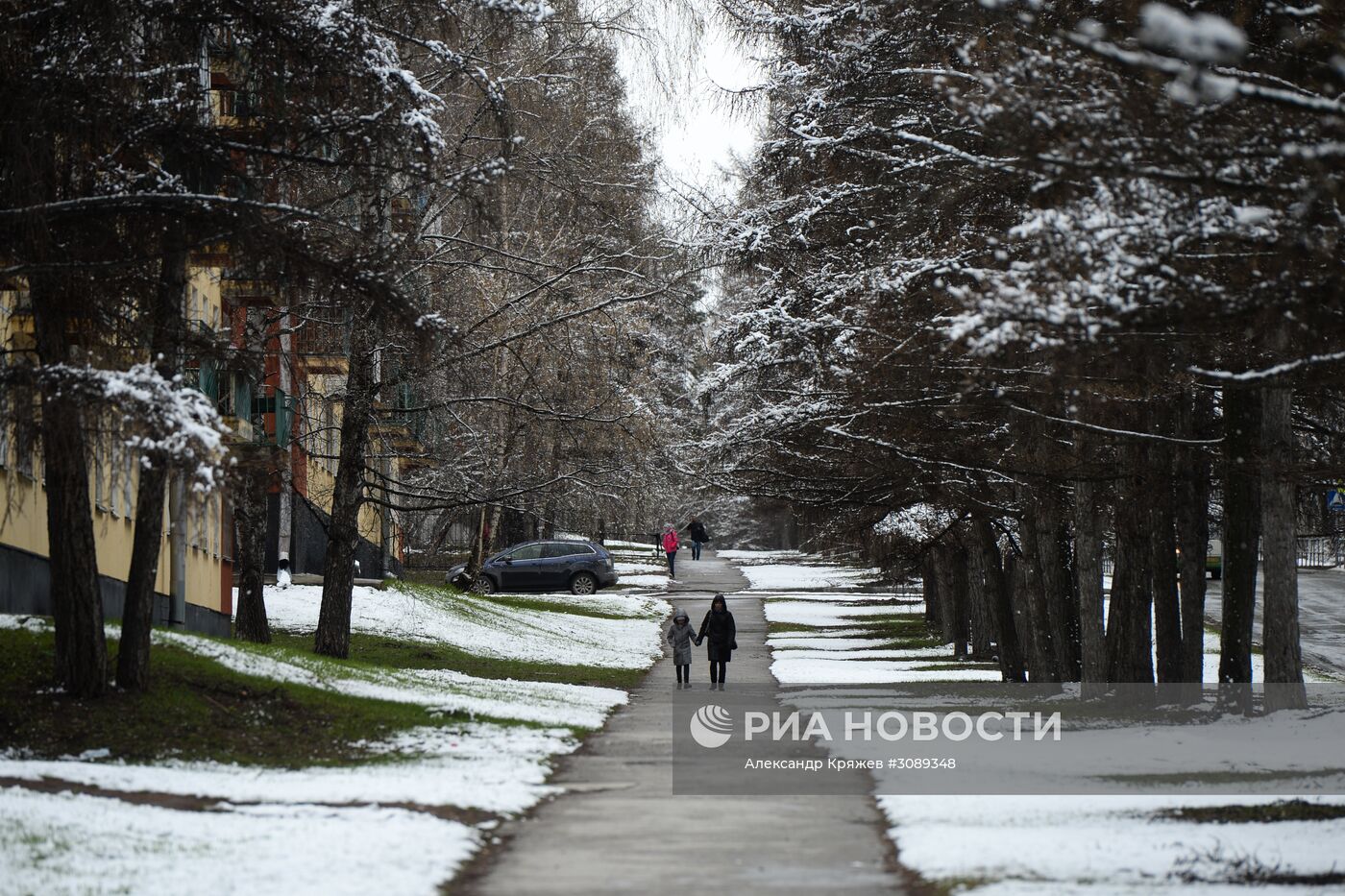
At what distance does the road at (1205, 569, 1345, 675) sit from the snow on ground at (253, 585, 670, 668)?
11034 mm

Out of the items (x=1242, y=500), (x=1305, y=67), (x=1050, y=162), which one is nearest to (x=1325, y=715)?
(x=1242, y=500)

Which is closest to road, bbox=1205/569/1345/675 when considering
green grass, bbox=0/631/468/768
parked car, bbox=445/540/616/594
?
green grass, bbox=0/631/468/768

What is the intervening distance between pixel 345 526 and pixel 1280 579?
39.2 feet

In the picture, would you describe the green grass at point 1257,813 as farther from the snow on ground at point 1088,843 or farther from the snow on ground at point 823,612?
A: the snow on ground at point 823,612

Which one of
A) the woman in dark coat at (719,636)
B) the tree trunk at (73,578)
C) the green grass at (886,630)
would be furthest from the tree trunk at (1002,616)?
the tree trunk at (73,578)

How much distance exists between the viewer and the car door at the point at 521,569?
5178 centimetres

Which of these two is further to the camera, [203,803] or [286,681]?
[286,681]

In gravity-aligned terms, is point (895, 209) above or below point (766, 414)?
above

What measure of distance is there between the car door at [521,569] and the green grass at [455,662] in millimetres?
21588

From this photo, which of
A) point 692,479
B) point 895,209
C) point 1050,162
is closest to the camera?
point 1050,162

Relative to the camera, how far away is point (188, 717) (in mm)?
15055

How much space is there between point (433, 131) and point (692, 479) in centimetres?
1255

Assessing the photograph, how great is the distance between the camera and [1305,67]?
10.6 metres

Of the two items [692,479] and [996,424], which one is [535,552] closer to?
[692,479]
